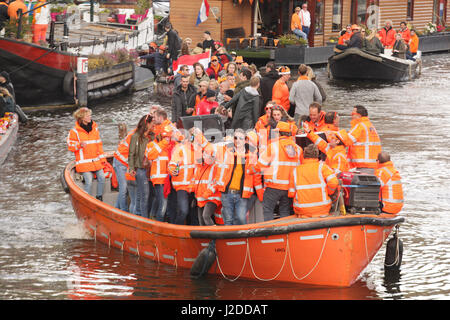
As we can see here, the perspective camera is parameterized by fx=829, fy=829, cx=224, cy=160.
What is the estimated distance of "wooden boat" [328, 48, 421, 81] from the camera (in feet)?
93.9

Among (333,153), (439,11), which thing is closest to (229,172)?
(333,153)

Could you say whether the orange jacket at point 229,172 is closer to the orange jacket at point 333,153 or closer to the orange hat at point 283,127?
the orange hat at point 283,127

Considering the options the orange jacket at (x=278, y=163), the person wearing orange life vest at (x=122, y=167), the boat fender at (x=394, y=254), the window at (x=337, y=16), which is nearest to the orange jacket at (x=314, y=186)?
the orange jacket at (x=278, y=163)

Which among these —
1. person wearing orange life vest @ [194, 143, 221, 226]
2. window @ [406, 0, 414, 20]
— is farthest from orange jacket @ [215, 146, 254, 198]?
window @ [406, 0, 414, 20]

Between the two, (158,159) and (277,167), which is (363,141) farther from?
(158,159)

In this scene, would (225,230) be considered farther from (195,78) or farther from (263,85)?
(195,78)

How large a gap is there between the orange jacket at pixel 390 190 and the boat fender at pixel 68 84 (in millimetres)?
14278

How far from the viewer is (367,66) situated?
2905 cm

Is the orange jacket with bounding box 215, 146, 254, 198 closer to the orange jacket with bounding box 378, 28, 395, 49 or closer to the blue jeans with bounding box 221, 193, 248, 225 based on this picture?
A: the blue jeans with bounding box 221, 193, 248, 225

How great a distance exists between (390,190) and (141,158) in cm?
321

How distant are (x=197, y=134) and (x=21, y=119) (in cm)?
1179

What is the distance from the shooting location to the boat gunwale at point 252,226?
30.1 feet

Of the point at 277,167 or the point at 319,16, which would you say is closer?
the point at 277,167
